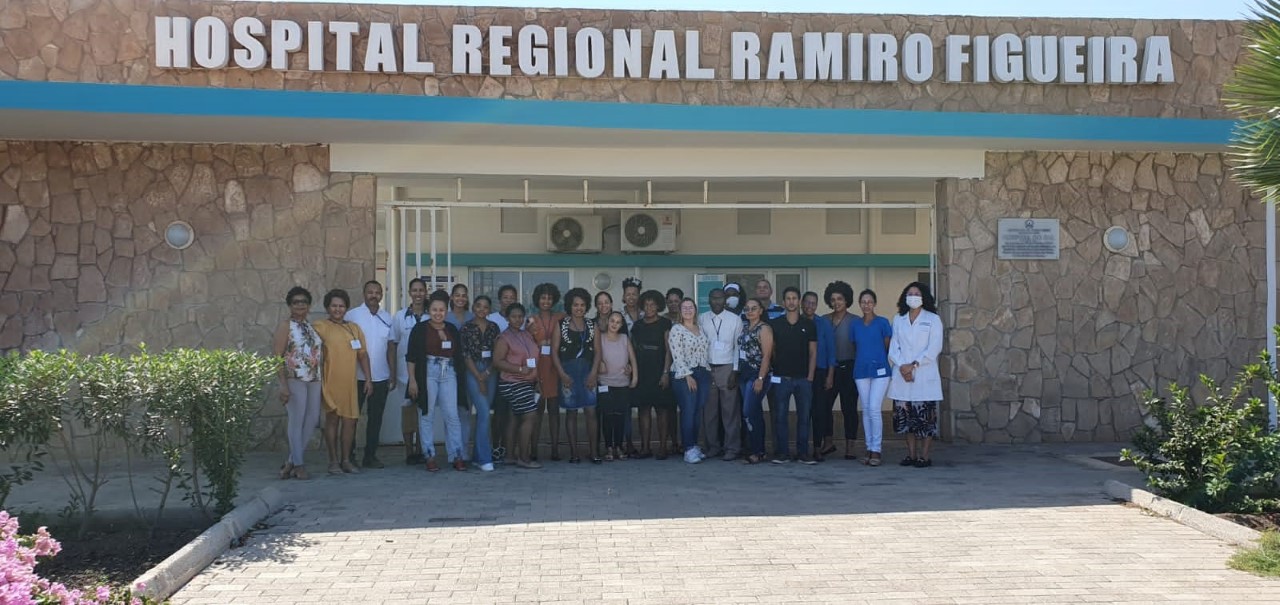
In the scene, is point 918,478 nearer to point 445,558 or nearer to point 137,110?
point 445,558

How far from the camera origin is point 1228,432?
→ 7.41 meters

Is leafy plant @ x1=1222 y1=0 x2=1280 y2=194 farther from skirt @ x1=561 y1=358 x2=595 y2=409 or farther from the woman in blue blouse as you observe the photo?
skirt @ x1=561 y1=358 x2=595 y2=409

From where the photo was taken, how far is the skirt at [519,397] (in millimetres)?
9734

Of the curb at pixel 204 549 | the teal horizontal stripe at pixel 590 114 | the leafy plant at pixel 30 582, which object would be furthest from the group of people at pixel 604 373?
the leafy plant at pixel 30 582

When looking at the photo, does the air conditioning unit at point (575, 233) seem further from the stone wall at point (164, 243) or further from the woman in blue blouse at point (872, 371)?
the woman in blue blouse at point (872, 371)

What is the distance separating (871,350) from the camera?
988cm

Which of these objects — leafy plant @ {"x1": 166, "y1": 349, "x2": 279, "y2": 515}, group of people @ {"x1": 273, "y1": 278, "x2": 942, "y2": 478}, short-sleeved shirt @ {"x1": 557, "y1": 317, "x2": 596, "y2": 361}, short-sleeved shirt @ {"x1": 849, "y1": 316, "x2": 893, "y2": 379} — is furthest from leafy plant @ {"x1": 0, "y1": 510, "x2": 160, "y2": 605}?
Answer: short-sleeved shirt @ {"x1": 849, "y1": 316, "x2": 893, "y2": 379}

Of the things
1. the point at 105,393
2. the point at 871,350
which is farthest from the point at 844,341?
the point at 105,393

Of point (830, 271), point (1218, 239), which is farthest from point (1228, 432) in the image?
point (830, 271)

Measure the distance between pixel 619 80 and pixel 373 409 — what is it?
3.99 metres

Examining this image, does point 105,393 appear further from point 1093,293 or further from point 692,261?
→ point 692,261

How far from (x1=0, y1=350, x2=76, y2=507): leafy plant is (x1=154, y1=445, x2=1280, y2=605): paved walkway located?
4.35ft

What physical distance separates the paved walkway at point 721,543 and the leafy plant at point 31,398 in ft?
4.35

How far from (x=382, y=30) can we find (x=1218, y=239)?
902 cm
